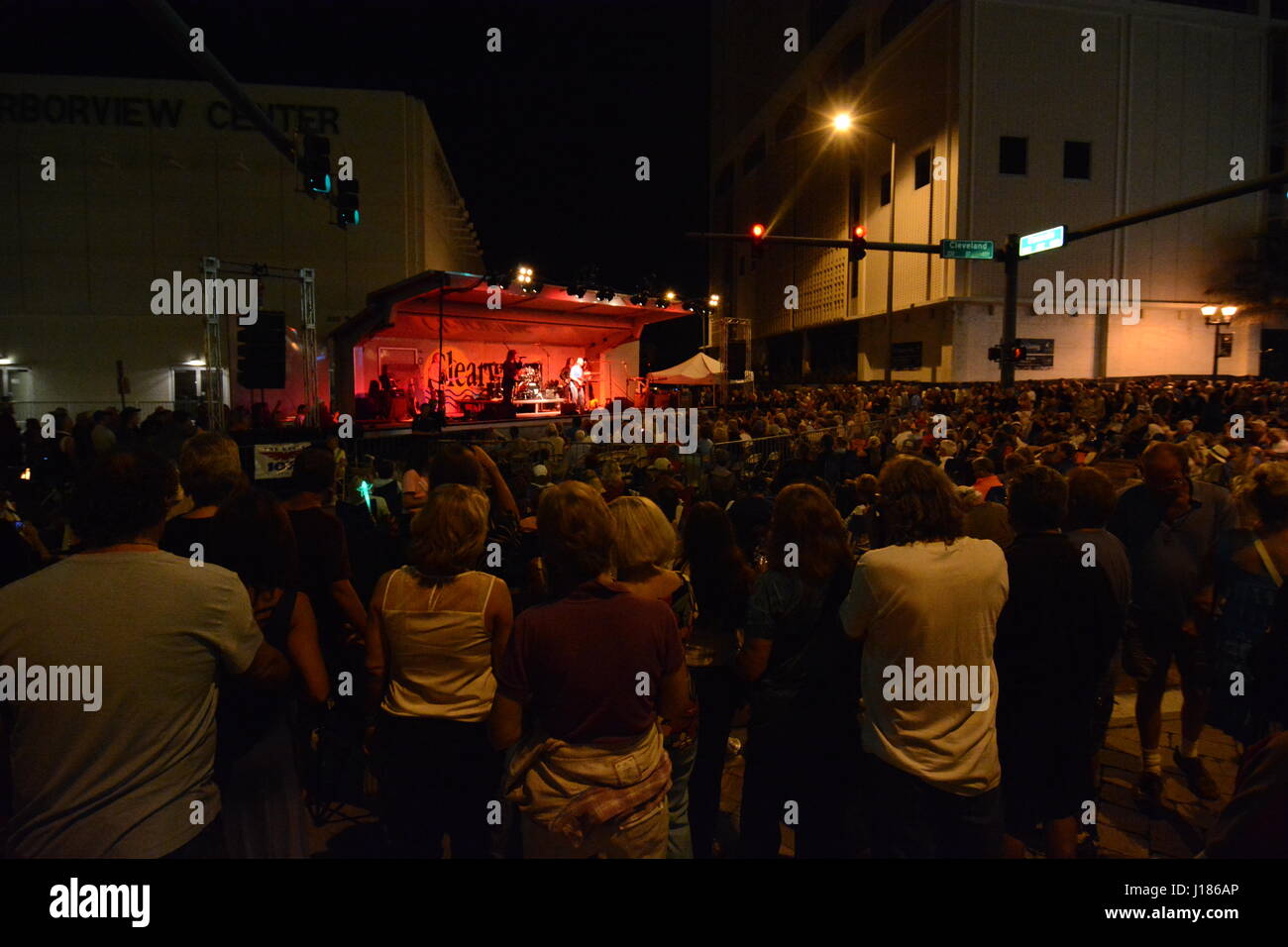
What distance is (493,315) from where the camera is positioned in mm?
22688

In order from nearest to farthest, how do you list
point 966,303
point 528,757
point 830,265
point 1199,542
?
point 528,757 → point 1199,542 → point 966,303 → point 830,265

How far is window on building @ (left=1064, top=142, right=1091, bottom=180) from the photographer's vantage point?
2588 centimetres

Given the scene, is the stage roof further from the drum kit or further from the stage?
the drum kit

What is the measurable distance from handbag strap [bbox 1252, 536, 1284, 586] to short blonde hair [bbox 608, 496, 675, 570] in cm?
280

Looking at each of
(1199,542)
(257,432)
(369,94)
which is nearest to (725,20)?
(369,94)

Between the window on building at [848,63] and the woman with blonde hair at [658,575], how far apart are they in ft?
113

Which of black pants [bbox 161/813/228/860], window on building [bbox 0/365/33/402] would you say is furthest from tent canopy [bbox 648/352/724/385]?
black pants [bbox 161/813/228/860]

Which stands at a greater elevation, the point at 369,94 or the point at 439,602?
the point at 369,94

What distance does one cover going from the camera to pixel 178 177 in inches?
889

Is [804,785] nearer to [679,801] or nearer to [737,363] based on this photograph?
[679,801]

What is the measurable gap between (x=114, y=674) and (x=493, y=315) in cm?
2184

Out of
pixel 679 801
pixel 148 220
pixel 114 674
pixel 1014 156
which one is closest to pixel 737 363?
pixel 1014 156

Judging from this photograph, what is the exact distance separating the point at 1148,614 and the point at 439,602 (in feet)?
12.4

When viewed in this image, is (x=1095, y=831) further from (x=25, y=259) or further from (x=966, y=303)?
(x=25, y=259)
